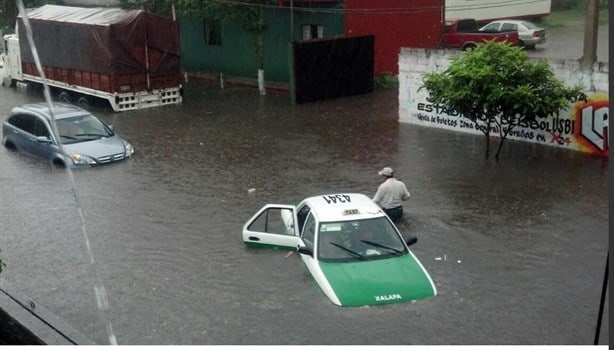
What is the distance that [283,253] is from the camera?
491 inches

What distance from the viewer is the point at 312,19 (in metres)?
30.3

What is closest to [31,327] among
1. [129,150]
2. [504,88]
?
[129,150]

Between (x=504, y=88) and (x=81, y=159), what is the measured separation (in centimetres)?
908

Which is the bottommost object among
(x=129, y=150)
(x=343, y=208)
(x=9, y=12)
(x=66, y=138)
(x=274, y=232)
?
(x=129, y=150)

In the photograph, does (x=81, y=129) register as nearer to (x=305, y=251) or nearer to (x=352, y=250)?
(x=305, y=251)

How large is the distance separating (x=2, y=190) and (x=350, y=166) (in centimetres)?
717

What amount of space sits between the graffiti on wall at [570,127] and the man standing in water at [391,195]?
5403 millimetres

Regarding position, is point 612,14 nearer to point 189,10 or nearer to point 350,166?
point 350,166

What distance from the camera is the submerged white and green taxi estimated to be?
10.5 metres

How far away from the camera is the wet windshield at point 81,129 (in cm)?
1925

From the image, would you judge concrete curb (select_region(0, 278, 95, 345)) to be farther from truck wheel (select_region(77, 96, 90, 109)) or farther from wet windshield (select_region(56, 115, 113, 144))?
truck wheel (select_region(77, 96, 90, 109))

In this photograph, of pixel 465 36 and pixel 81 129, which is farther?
pixel 465 36

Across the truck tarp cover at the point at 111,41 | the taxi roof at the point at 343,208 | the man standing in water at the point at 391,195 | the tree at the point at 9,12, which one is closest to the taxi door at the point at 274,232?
the taxi roof at the point at 343,208

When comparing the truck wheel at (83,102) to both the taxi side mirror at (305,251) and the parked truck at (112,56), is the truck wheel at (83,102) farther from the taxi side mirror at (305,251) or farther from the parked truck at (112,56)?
the taxi side mirror at (305,251)
